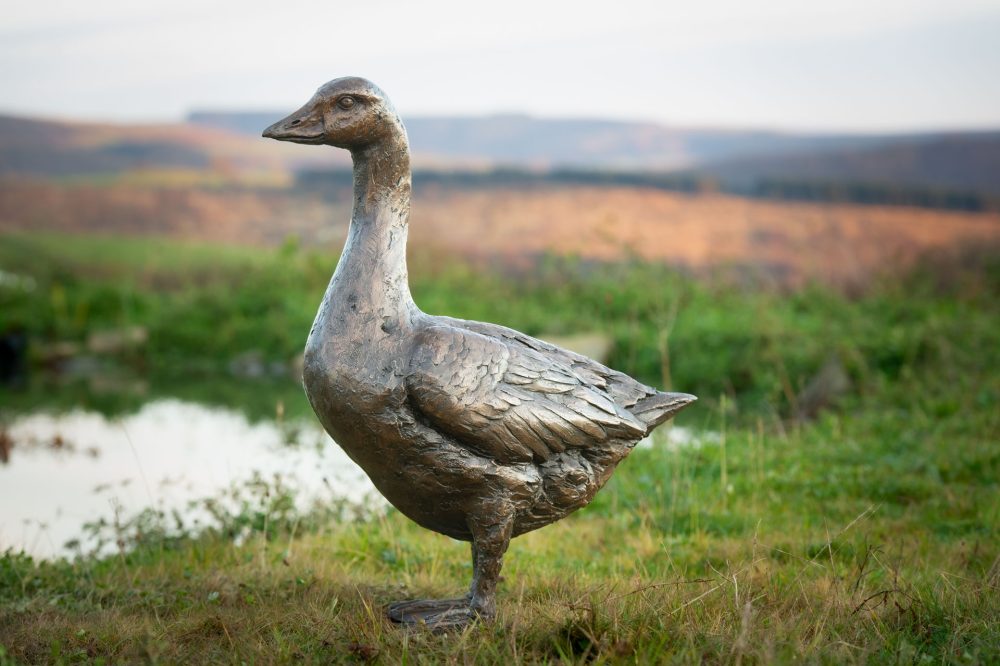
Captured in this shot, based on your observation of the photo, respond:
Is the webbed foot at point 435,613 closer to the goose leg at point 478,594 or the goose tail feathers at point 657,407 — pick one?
the goose leg at point 478,594

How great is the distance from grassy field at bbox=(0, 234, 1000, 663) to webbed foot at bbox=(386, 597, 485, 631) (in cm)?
10

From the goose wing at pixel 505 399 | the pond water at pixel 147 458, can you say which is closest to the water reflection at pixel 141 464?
the pond water at pixel 147 458

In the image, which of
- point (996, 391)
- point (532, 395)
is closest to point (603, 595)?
point (532, 395)

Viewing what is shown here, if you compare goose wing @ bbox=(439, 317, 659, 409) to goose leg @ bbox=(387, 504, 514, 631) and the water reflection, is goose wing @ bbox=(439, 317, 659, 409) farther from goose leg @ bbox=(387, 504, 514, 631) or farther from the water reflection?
the water reflection

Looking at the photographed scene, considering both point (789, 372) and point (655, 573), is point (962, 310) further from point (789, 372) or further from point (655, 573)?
point (655, 573)

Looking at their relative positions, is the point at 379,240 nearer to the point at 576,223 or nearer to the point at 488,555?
the point at 488,555

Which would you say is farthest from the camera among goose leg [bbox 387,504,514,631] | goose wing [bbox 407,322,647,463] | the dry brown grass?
the dry brown grass

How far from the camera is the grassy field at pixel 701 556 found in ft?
11.4

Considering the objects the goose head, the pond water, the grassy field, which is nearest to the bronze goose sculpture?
the goose head

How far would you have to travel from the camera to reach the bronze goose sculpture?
11.4 ft

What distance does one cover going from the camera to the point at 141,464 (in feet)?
27.1

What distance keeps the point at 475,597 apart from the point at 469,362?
950 mm

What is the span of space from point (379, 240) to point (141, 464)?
5.49 metres

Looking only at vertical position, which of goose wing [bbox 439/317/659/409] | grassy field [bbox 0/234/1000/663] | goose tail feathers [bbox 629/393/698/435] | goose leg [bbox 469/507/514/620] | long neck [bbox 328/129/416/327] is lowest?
grassy field [bbox 0/234/1000/663]
